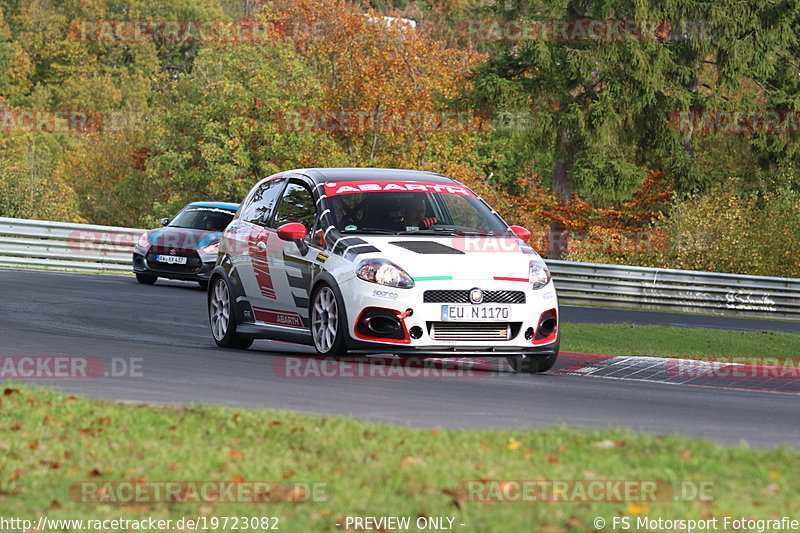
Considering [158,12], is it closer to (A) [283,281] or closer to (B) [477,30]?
(B) [477,30]

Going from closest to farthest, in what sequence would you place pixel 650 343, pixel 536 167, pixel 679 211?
pixel 650 343, pixel 679 211, pixel 536 167

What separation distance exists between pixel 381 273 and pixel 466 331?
3.01ft

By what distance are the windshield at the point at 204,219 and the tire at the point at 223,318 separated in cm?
1164

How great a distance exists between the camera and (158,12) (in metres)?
101

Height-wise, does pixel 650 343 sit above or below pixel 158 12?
below

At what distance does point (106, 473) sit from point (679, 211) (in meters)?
32.1

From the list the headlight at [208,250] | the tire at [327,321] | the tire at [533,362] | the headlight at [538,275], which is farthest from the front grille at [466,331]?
the headlight at [208,250]

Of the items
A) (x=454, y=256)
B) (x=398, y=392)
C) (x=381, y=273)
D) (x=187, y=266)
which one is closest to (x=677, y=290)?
(x=187, y=266)

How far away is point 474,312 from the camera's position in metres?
11.6

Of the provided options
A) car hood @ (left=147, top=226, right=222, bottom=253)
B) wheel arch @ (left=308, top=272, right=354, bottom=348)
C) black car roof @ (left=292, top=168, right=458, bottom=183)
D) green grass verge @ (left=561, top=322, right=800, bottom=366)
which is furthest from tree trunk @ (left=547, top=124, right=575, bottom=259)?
wheel arch @ (left=308, top=272, right=354, bottom=348)

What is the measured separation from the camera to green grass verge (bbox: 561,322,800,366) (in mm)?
16312

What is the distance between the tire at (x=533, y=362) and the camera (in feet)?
40.4

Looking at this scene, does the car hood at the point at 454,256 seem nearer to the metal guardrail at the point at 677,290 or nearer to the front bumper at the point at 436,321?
the front bumper at the point at 436,321

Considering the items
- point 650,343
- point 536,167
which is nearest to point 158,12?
point 536,167
